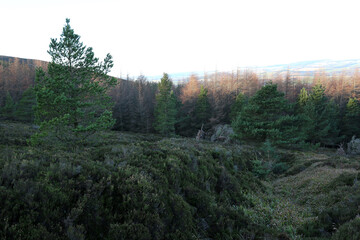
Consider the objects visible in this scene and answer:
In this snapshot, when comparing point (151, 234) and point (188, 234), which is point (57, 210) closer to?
point (151, 234)

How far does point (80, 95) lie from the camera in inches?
427

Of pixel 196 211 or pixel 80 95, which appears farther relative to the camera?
pixel 80 95

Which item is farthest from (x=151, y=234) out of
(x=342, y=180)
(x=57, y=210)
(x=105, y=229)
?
(x=342, y=180)

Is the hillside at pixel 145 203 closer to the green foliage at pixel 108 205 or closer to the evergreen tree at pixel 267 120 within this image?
the green foliage at pixel 108 205

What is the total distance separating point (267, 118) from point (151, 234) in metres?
17.6

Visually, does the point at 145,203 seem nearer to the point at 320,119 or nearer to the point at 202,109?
the point at 202,109

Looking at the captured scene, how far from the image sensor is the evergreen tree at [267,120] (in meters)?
17.6

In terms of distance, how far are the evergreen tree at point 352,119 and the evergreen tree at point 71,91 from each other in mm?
46487

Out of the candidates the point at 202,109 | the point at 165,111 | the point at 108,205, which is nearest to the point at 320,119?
the point at 202,109

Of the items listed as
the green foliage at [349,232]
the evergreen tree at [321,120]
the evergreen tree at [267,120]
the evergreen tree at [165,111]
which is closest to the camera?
the green foliage at [349,232]

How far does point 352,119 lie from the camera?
38.8 meters

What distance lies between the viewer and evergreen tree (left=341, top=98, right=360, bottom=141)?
3806 cm

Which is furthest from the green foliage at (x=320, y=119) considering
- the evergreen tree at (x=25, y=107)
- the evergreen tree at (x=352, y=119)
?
the evergreen tree at (x=25, y=107)

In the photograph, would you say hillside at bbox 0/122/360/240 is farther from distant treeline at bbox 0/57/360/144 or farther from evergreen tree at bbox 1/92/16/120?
evergreen tree at bbox 1/92/16/120
